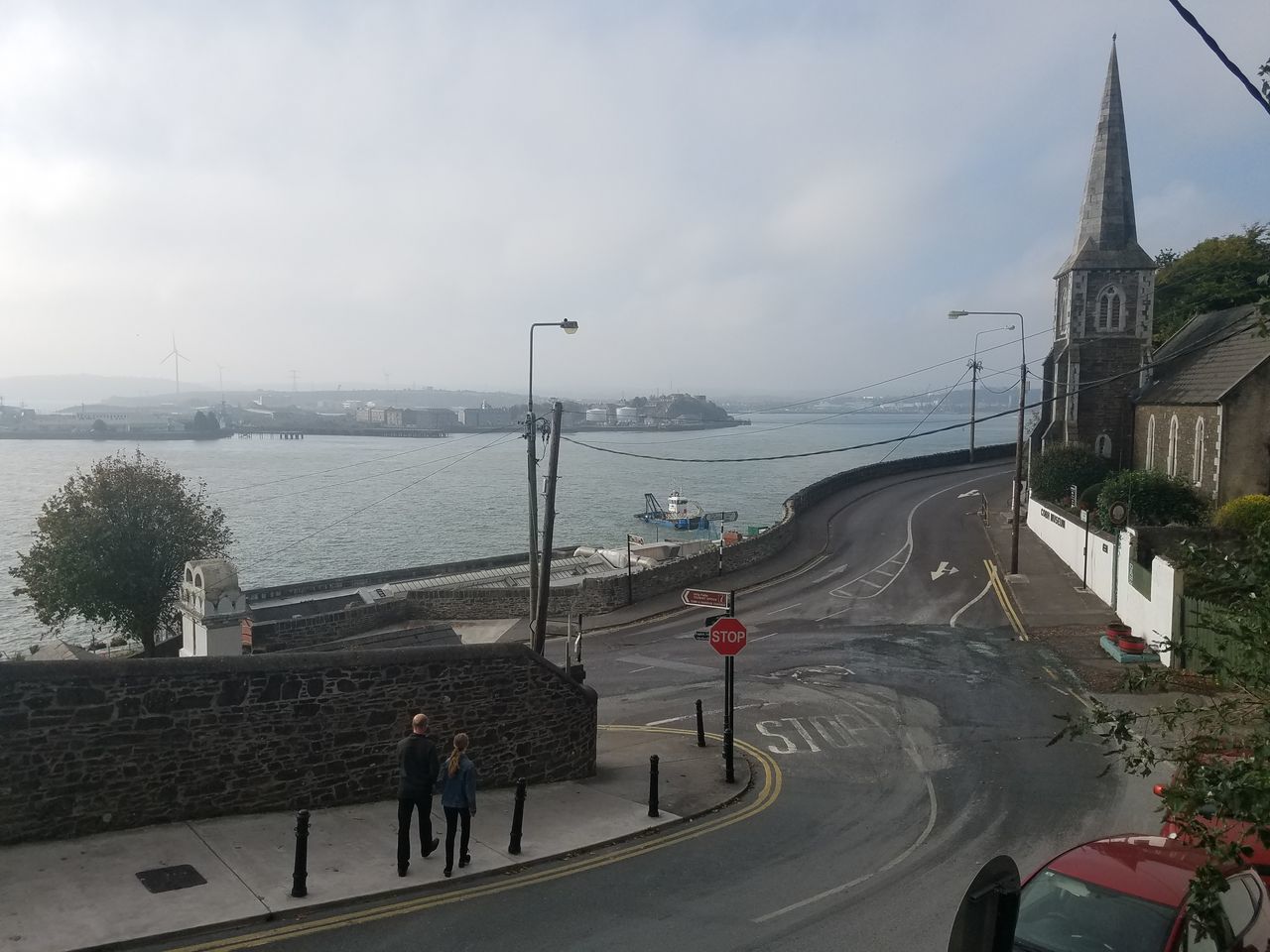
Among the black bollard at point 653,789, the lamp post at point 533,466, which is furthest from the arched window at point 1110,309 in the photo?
the black bollard at point 653,789

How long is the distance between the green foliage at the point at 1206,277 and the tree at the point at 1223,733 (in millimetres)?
50691

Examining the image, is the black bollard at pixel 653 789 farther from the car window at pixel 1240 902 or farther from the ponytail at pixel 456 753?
the car window at pixel 1240 902

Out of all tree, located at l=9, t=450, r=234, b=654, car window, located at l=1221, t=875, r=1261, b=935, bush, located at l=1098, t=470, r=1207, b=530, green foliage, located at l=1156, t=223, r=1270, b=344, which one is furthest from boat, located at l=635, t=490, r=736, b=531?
car window, located at l=1221, t=875, r=1261, b=935

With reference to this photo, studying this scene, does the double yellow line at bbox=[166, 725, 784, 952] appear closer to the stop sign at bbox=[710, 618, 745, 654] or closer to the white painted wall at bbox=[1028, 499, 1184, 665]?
the stop sign at bbox=[710, 618, 745, 654]

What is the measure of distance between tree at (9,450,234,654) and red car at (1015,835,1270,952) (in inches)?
1233

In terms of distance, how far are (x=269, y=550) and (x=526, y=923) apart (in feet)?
219

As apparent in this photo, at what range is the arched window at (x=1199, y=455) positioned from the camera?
36097mm

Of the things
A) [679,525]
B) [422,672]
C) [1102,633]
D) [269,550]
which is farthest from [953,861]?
[679,525]

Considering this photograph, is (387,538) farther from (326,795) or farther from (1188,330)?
(326,795)

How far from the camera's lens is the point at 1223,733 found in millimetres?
6996

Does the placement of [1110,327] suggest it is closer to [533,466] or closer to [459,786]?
[533,466]

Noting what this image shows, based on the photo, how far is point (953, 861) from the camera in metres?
11.2

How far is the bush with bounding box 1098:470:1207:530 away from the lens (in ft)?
108

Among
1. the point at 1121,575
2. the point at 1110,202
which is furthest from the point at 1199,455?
the point at 1110,202
